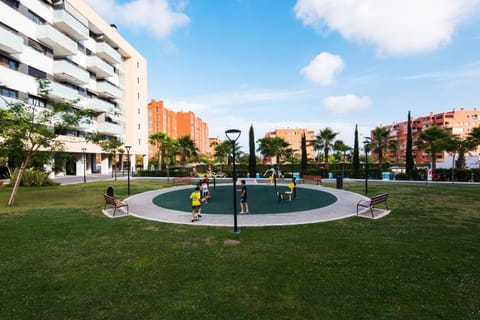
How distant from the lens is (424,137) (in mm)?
34562

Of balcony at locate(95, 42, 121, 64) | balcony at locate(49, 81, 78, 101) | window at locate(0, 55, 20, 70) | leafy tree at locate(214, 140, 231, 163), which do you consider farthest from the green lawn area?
balcony at locate(95, 42, 121, 64)

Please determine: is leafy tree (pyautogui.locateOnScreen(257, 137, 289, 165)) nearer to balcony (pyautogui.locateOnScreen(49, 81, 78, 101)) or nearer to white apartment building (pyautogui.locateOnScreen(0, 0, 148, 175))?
white apartment building (pyautogui.locateOnScreen(0, 0, 148, 175))

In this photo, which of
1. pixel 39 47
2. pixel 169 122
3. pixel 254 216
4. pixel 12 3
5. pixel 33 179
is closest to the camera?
pixel 254 216

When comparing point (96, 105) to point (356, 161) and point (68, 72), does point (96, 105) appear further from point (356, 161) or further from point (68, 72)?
point (356, 161)

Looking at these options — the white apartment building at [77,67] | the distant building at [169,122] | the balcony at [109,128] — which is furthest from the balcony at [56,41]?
the distant building at [169,122]

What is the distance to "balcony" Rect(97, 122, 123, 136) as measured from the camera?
136ft

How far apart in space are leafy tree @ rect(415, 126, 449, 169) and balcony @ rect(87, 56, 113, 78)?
177ft

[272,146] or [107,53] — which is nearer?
[107,53]

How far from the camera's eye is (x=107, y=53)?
139ft

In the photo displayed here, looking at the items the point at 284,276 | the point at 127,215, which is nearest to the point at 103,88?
the point at 127,215

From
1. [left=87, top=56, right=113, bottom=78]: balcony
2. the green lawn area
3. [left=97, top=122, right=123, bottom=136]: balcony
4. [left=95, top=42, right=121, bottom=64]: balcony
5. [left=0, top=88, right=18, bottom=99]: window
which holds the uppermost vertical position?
[left=95, top=42, right=121, bottom=64]: balcony

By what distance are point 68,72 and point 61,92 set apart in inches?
134

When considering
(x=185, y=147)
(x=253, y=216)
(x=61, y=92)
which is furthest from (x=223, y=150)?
(x=253, y=216)

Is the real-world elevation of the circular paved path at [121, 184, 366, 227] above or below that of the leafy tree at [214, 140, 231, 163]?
below
